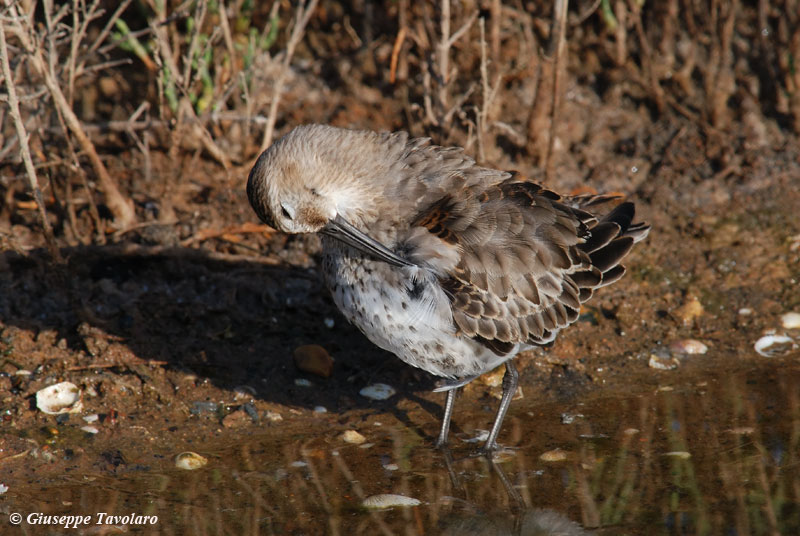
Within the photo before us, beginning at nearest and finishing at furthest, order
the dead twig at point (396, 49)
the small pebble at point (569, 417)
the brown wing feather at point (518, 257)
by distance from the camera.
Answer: the brown wing feather at point (518, 257) < the small pebble at point (569, 417) < the dead twig at point (396, 49)

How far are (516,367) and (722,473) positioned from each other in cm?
166

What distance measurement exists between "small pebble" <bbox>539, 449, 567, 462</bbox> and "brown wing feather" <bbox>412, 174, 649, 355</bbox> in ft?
2.07

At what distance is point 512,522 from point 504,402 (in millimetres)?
1005

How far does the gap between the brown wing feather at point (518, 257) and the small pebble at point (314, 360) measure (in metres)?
1.31

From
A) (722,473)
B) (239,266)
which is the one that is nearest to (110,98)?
(239,266)

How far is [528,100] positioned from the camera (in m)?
8.09

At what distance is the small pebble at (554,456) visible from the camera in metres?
5.00

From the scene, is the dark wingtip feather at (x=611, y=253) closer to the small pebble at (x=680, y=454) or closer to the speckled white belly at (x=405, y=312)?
the speckled white belly at (x=405, y=312)

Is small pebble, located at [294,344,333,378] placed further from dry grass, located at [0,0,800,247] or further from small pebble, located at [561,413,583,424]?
dry grass, located at [0,0,800,247]

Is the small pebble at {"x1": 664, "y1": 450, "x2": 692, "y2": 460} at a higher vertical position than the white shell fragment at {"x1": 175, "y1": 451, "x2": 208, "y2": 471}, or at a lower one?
higher

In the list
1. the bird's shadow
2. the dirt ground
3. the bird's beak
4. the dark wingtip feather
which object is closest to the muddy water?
the dirt ground

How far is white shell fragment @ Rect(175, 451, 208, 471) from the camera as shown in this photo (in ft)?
16.6
